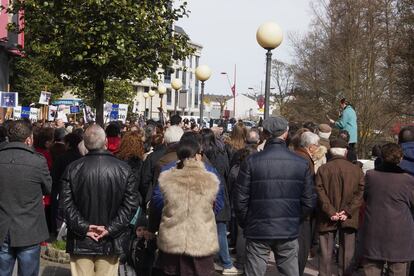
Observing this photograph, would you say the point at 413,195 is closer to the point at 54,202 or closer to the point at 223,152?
the point at 223,152

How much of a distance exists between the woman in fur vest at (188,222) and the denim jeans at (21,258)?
1.34 metres

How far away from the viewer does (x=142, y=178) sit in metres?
7.50

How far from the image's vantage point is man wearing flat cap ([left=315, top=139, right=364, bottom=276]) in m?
7.11

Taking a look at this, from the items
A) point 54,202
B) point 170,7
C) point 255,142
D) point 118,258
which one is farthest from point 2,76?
point 118,258

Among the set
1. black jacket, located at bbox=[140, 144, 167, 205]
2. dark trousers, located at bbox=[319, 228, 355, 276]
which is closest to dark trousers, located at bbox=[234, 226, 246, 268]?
dark trousers, located at bbox=[319, 228, 355, 276]

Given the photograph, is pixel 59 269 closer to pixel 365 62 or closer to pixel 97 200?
pixel 97 200

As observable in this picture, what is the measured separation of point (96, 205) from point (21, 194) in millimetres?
734

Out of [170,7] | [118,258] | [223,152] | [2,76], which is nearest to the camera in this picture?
[118,258]

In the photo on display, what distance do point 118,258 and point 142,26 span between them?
22.2ft

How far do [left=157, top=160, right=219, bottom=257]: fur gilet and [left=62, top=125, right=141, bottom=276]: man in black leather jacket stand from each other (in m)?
0.49

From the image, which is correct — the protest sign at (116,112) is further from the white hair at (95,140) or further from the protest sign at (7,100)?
the white hair at (95,140)

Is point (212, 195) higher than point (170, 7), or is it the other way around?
point (170, 7)

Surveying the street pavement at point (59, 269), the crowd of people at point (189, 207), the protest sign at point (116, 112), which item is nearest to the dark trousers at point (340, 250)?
the crowd of people at point (189, 207)

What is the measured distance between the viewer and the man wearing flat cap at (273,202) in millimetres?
5859
